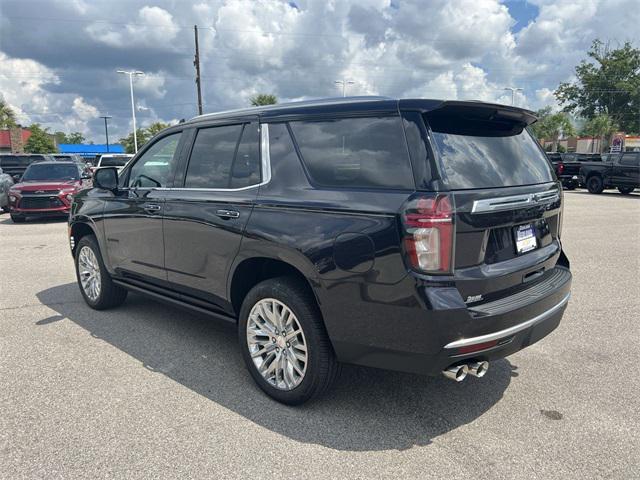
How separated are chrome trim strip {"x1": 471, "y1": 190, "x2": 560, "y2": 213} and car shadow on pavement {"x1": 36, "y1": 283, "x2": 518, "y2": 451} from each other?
135 centimetres

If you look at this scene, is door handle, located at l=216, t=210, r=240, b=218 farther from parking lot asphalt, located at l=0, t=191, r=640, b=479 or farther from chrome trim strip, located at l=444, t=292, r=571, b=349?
chrome trim strip, located at l=444, t=292, r=571, b=349

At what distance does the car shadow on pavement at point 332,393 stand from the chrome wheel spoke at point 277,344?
205 millimetres

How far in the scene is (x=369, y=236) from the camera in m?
2.75

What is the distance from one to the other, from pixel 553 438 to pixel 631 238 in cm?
889

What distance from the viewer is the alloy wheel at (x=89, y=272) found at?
536cm

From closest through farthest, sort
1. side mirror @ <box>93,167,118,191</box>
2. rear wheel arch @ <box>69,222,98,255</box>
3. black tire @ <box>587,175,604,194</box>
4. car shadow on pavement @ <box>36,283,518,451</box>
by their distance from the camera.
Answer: car shadow on pavement @ <box>36,283,518,451</box>, side mirror @ <box>93,167,118,191</box>, rear wheel arch @ <box>69,222,98,255</box>, black tire @ <box>587,175,604,194</box>

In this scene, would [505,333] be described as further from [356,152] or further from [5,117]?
[5,117]

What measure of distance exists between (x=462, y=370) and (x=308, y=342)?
0.92 meters

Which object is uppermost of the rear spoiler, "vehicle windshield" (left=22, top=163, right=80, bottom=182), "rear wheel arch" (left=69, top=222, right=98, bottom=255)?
the rear spoiler

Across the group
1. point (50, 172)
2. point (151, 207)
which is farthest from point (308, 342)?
point (50, 172)

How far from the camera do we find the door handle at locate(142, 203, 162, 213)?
4.28 m

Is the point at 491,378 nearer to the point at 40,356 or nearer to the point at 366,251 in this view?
the point at 366,251

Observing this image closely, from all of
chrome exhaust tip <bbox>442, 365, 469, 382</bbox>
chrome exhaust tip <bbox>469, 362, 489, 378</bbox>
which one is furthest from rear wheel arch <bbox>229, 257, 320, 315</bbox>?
chrome exhaust tip <bbox>469, 362, 489, 378</bbox>

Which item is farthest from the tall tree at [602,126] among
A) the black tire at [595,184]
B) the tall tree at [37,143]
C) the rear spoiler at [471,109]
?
the tall tree at [37,143]
